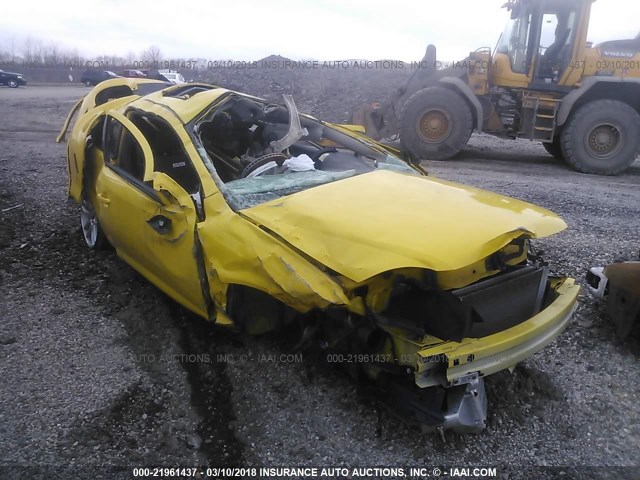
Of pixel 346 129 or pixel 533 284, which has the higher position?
pixel 346 129

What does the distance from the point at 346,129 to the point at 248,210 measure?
83.4 inches

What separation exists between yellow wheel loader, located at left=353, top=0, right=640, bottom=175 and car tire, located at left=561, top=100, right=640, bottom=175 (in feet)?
0.05

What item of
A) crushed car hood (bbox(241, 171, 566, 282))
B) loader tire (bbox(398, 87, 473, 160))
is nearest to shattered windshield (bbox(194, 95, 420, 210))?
crushed car hood (bbox(241, 171, 566, 282))

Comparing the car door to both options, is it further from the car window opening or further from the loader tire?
the loader tire

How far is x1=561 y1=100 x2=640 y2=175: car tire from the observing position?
8484mm

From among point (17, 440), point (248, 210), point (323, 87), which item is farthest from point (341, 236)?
Answer: point (323, 87)

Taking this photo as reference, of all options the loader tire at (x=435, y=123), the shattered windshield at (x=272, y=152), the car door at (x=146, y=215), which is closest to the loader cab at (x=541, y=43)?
the loader tire at (x=435, y=123)

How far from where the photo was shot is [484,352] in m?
2.37

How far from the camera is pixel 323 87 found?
663 inches

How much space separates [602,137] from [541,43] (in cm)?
182

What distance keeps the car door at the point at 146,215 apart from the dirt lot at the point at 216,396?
368mm

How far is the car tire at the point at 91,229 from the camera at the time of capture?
459 cm

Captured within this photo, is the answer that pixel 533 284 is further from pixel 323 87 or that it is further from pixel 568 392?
pixel 323 87

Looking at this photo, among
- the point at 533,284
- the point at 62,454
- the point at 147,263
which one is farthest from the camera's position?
the point at 147,263
